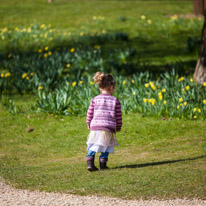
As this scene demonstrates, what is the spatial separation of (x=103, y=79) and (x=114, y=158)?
1407 mm

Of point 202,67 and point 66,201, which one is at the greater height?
point 202,67

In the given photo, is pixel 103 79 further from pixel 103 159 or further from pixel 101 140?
pixel 103 159

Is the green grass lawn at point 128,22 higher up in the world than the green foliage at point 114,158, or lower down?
higher up

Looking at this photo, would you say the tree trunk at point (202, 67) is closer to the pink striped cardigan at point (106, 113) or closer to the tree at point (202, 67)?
the tree at point (202, 67)

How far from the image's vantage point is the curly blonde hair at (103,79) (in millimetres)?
4836

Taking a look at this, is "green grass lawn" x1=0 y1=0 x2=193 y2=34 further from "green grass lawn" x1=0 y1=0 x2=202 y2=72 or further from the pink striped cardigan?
the pink striped cardigan

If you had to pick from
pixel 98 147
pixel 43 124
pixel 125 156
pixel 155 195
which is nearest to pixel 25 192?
pixel 98 147

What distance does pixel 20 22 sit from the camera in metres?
18.1

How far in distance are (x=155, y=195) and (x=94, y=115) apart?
4.38 ft

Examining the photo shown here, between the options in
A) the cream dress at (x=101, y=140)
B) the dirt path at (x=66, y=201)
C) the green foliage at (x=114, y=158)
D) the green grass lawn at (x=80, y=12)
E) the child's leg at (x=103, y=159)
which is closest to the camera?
the dirt path at (x=66, y=201)

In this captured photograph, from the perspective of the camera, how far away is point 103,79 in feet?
16.0

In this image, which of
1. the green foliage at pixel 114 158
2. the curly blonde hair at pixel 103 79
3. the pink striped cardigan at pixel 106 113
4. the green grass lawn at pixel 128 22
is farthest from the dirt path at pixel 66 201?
the green grass lawn at pixel 128 22

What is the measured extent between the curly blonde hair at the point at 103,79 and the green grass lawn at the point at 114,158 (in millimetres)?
1077

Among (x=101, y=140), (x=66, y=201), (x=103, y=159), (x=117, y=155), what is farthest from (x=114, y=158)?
(x=66, y=201)
